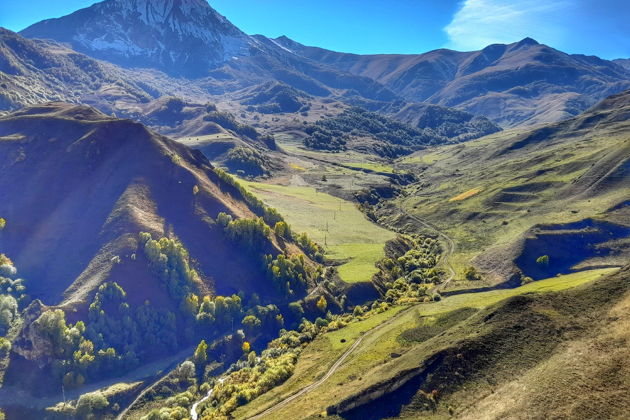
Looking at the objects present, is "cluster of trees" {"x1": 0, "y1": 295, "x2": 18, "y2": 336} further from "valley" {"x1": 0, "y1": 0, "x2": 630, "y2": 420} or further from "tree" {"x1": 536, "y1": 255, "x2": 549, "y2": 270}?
"tree" {"x1": 536, "y1": 255, "x2": 549, "y2": 270}

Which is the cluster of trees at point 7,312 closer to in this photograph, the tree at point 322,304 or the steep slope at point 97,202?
the steep slope at point 97,202

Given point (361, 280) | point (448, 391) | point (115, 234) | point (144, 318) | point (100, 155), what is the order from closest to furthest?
point (448, 391), point (144, 318), point (115, 234), point (361, 280), point (100, 155)

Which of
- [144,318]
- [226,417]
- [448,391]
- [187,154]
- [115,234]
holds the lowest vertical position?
[226,417]

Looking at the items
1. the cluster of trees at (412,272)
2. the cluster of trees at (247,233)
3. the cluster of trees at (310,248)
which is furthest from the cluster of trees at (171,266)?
the cluster of trees at (412,272)

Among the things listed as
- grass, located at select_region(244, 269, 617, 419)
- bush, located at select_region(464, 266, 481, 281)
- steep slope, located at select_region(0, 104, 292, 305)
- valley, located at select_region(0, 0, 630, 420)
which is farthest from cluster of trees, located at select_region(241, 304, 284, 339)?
bush, located at select_region(464, 266, 481, 281)

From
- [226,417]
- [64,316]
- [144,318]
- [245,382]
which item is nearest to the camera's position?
[226,417]

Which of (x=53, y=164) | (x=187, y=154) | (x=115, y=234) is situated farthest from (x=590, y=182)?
(x=53, y=164)

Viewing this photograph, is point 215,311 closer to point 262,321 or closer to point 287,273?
point 262,321

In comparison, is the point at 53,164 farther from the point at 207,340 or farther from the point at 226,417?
the point at 226,417
